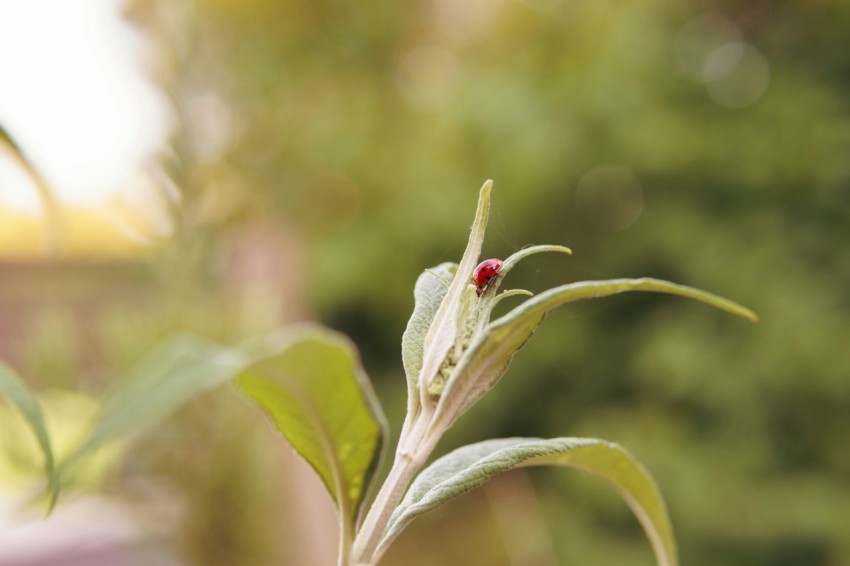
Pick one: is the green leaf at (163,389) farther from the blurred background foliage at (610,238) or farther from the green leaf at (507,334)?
the blurred background foliage at (610,238)

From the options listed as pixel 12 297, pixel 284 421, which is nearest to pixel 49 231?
pixel 284 421

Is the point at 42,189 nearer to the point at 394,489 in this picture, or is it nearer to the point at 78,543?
the point at 394,489

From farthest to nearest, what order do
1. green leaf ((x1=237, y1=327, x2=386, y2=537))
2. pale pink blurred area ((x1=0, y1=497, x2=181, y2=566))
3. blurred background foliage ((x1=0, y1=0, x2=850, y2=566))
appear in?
blurred background foliage ((x1=0, y1=0, x2=850, y2=566)), pale pink blurred area ((x1=0, y1=497, x2=181, y2=566)), green leaf ((x1=237, y1=327, x2=386, y2=537))

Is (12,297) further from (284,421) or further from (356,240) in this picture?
(284,421)

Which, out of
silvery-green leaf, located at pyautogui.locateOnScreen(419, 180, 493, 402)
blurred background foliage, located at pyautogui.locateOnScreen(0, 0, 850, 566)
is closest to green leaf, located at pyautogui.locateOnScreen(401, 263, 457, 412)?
silvery-green leaf, located at pyautogui.locateOnScreen(419, 180, 493, 402)

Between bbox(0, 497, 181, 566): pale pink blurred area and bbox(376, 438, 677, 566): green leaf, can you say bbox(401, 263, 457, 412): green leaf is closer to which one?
bbox(376, 438, 677, 566): green leaf

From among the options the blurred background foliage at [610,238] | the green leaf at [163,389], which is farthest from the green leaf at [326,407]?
the blurred background foliage at [610,238]
